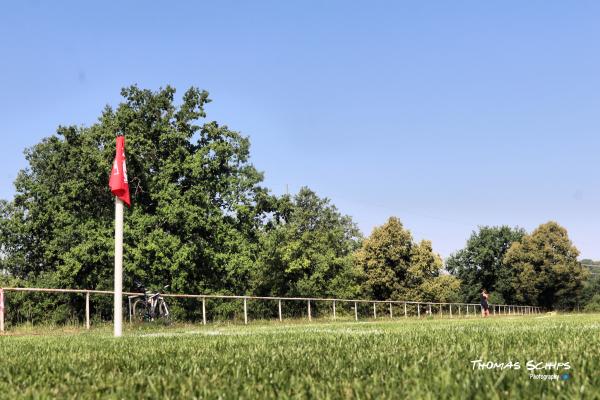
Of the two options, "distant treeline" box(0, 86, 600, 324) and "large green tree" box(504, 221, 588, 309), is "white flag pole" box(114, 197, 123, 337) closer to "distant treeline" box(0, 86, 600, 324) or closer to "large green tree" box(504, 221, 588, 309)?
"distant treeline" box(0, 86, 600, 324)

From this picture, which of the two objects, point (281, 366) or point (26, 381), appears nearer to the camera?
point (26, 381)

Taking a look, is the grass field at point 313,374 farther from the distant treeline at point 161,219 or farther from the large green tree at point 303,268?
the large green tree at point 303,268

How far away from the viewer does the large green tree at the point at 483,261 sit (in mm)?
84750

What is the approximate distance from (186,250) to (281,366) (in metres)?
31.3

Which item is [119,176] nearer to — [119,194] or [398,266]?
[119,194]

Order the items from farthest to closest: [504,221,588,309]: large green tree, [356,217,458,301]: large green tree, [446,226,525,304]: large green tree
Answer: [446,226,525,304]: large green tree, [504,221,588,309]: large green tree, [356,217,458,301]: large green tree

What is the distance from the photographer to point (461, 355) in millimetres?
4297

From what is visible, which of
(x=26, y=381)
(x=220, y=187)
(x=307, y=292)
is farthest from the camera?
(x=307, y=292)

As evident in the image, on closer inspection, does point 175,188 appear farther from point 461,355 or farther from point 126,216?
point 461,355

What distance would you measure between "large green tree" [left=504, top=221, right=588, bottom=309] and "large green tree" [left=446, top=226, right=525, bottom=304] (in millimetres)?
4422

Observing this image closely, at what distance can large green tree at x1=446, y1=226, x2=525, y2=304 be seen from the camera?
84750 mm

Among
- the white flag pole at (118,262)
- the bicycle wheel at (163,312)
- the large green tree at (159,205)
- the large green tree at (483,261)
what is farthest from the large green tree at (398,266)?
the white flag pole at (118,262)

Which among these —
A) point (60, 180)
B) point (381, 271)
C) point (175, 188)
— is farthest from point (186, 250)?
point (381, 271)

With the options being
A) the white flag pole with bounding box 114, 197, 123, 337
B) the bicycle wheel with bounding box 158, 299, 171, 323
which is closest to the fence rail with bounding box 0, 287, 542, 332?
the bicycle wheel with bounding box 158, 299, 171, 323
